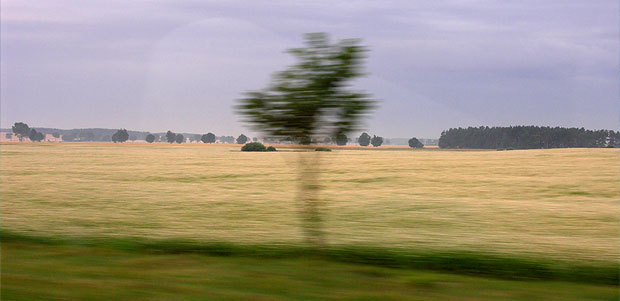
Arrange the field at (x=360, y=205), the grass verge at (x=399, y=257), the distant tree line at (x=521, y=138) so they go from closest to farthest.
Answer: the grass verge at (x=399, y=257), the field at (x=360, y=205), the distant tree line at (x=521, y=138)

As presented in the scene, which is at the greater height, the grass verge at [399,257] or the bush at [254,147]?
the bush at [254,147]

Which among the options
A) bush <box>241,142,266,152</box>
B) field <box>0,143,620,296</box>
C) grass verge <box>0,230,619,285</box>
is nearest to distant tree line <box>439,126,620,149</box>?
field <box>0,143,620,296</box>

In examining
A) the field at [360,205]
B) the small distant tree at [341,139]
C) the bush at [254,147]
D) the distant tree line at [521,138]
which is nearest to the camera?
the small distant tree at [341,139]

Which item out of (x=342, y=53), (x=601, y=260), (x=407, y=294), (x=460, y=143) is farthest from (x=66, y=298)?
(x=460, y=143)

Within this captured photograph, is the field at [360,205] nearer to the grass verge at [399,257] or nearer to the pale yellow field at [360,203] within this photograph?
the pale yellow field at [360,203]

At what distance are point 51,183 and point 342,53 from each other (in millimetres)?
16485

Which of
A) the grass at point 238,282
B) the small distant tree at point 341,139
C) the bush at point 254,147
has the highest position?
the small distant tree at point 341,139

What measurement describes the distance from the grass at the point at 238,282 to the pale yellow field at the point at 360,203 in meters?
1.72

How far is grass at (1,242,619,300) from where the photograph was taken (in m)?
5.21

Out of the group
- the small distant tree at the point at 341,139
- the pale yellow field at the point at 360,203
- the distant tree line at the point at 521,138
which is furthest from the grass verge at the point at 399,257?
the distant tree line at the point at 521,138

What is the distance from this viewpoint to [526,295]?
525 cm

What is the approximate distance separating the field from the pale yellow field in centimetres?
4

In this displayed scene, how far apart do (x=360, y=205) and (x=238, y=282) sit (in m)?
8.52

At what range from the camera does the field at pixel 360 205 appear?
853 centimetres
